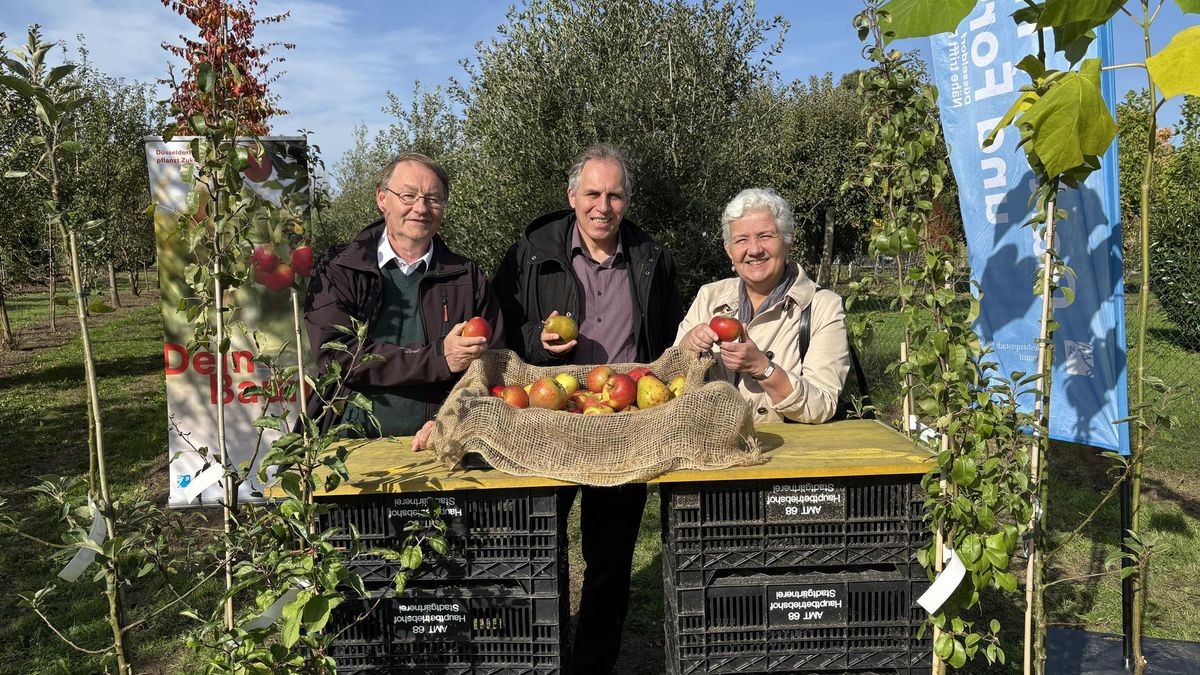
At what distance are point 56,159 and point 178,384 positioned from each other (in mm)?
4473

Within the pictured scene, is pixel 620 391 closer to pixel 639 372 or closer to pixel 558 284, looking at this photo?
pixel 639 372


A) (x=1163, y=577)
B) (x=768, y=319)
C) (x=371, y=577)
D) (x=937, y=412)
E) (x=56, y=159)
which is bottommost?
(x=1163, y=577)

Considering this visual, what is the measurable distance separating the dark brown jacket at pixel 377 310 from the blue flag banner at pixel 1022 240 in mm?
2323

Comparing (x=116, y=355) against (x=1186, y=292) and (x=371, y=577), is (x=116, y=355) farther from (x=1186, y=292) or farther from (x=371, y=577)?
(x=1186, y=292)

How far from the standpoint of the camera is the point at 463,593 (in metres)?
2.58

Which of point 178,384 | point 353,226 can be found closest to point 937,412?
point 178,384

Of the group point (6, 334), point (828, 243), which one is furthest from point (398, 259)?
point (828, 243)

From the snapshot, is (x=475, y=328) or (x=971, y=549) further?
(x=475, y=328)

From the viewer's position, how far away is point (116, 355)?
55.9ft

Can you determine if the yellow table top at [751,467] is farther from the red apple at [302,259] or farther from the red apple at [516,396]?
the red apple at [302,259]

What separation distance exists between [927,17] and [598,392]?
2.16 meters

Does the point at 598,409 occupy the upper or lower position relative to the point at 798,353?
lower

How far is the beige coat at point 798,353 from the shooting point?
326 centimetres

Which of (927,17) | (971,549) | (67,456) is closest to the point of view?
(927,17)
